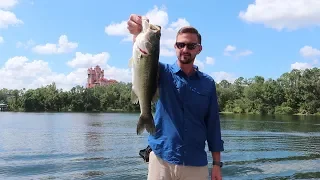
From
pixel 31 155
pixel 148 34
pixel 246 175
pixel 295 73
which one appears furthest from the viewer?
pixel 295 73

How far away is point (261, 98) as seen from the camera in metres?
135

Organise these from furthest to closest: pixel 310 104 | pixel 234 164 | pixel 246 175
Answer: pixel 310 104 → pixel 234 164 → pixel 246 175

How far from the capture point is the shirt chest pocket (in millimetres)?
4676

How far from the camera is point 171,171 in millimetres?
4703

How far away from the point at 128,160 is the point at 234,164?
6.66 meters

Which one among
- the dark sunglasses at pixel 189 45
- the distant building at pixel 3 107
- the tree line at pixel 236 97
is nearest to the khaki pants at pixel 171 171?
the dark sunglasses at pixel 189 45

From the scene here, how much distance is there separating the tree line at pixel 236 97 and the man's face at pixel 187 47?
107585 mm

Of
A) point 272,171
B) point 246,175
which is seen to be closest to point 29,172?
point 246,175

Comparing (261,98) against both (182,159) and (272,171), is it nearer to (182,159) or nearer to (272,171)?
(272,171)

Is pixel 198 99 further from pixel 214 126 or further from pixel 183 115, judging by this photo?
pixel 214 126

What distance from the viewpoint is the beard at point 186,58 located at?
465cm

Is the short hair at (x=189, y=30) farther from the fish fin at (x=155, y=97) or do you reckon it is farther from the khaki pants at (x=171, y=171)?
the khaki pants at (x=171, y=171)

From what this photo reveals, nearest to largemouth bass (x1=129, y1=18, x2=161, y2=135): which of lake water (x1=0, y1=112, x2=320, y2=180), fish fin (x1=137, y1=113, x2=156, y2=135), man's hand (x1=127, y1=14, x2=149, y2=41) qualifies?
fish fin (x1=137, y1=113, x2=156, y2=135)

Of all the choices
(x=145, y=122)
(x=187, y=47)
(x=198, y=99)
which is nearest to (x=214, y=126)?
(x=198, y=99)
